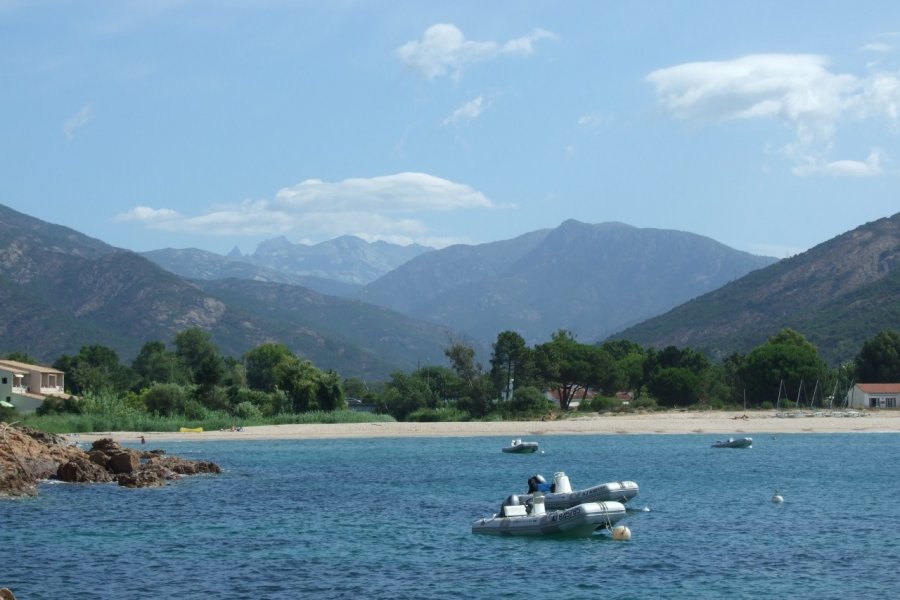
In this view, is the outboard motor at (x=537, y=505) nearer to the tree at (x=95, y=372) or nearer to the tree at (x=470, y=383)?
the tree at (x=470, y=383)

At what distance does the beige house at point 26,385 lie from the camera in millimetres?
103750

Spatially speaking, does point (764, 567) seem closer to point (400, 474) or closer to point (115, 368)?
point (400, 474)

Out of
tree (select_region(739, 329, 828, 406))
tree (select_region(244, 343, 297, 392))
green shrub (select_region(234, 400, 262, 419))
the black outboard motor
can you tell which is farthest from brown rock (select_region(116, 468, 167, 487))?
tree (select_region(244, 343, 297, 392))

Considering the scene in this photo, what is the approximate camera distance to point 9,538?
35.7 m

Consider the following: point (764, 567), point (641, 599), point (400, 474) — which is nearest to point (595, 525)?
point (764, 567)

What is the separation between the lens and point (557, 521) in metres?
35.7

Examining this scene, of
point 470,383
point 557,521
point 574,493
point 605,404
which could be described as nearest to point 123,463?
point 574,493

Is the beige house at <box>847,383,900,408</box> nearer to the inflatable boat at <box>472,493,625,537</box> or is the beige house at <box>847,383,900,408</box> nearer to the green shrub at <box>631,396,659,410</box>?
the green shrub at <box>631,396,659,410</box>

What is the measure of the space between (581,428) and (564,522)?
58.4m

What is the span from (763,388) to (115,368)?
7421 centimetres

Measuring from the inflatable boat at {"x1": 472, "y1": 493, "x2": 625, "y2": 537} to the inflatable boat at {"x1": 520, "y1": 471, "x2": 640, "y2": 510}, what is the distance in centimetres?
323

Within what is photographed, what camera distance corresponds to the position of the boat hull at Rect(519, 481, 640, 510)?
3991 cm

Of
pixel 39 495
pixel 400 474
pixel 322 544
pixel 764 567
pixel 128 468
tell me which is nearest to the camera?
pixel 764 567

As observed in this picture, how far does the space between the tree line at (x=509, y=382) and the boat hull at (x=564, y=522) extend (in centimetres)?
6745
